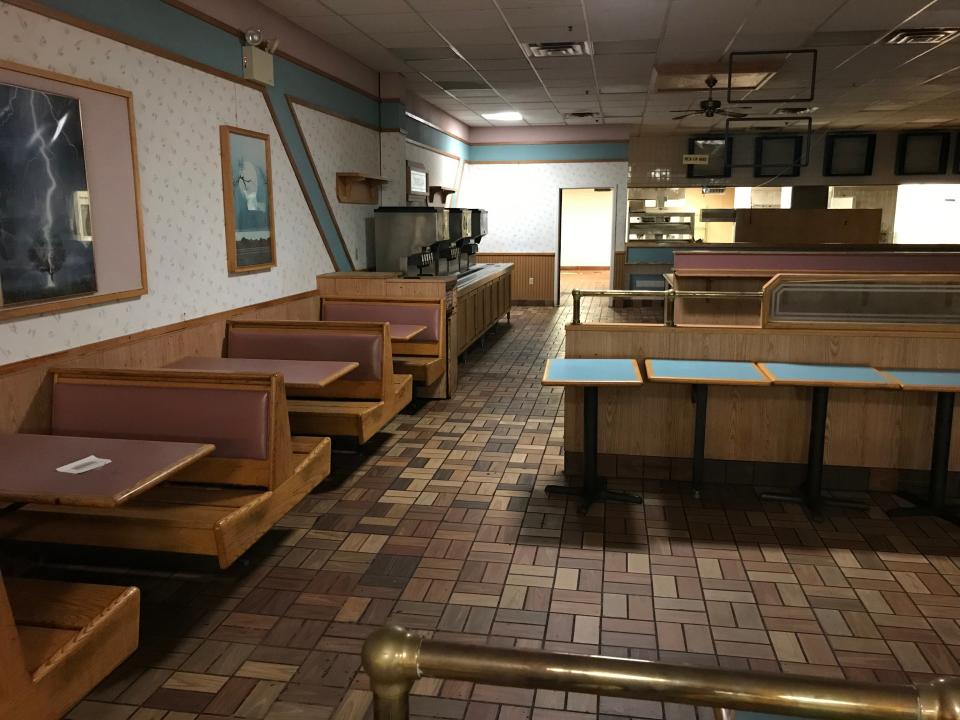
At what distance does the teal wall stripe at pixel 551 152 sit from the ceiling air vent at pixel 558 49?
17.7ft

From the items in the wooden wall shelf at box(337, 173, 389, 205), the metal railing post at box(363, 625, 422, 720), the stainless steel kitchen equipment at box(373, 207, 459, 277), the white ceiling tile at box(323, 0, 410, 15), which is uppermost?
the white ceiling tile at box(323, 0, 410, 15)

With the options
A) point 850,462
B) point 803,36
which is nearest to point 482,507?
point 850,462

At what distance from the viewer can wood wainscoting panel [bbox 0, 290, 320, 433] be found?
3.22m

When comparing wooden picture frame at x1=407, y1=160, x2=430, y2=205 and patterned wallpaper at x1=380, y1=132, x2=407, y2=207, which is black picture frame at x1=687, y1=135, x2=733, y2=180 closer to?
wooden picture frame at x1=407, y1=160, x2=430, y2=205

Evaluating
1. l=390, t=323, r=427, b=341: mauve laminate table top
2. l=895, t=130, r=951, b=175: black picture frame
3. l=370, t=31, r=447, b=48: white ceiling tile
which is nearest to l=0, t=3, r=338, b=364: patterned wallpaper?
l=390, t=323, r=427, b=341: mauve laminate table top

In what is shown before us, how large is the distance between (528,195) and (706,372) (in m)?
8.98

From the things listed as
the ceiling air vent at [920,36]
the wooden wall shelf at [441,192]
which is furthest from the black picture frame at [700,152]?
the ceiling air vent at [920,36]

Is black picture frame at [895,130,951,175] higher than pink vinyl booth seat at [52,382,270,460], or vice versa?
black picture frame at [895,130,951,175]

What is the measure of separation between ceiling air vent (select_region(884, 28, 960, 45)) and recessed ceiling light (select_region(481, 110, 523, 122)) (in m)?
5.23

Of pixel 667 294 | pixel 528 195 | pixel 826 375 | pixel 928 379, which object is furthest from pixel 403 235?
pixel 528 195

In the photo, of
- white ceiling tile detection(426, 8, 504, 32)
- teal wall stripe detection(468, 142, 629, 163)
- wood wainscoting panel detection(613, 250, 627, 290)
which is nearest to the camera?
white ceiling tile detection(426, 8, 504, 32)

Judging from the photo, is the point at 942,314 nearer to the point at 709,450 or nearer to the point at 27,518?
the point at 709,450

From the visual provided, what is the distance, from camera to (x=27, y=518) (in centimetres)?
301

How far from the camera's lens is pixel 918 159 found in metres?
11.6
